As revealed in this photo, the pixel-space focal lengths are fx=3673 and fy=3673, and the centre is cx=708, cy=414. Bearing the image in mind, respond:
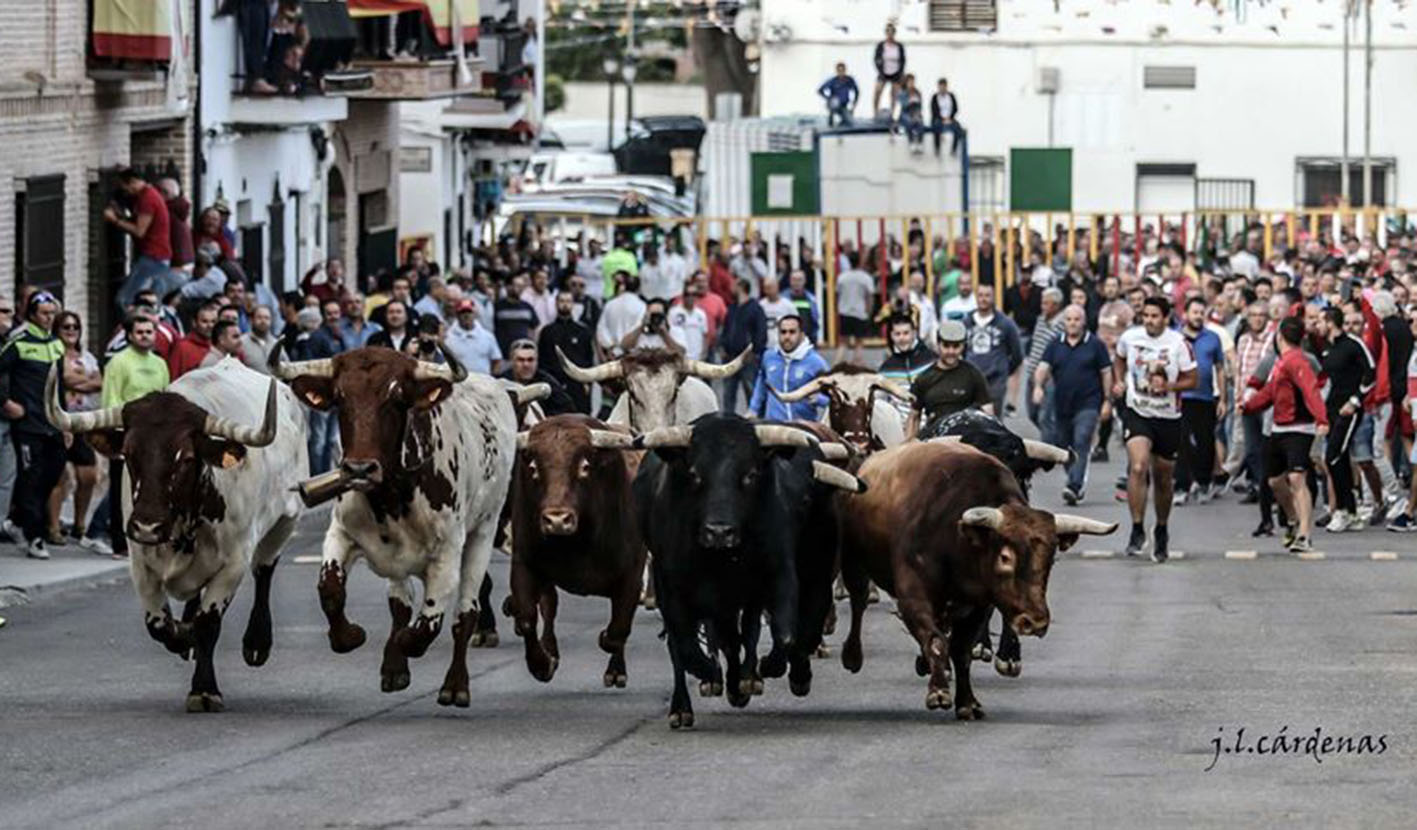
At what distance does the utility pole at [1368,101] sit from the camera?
59.0 metres

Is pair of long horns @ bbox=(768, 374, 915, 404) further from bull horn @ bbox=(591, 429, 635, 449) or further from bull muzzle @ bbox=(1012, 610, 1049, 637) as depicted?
bull muzzle @ bbox=(1012, 610, 1049, 637)

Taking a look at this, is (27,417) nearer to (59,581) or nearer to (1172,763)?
(59,581)

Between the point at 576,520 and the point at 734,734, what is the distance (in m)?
2.39

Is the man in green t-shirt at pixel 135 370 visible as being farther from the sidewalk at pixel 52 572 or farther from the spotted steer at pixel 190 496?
the spotted steer at pixel 190 496

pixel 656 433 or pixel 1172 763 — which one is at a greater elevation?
pixel 656 433

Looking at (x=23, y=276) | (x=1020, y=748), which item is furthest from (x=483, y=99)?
(x=1020, y=748)

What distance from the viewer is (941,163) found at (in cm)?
5403

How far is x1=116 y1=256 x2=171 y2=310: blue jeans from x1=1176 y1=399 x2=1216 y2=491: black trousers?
850 cm

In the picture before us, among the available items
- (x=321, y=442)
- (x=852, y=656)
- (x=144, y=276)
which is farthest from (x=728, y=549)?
(x=144, y=276)

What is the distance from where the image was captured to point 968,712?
52.3ft

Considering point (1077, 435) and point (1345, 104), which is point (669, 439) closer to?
point (1077, 435)

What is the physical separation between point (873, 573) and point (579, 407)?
12.0m

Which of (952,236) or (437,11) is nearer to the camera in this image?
(437,11)

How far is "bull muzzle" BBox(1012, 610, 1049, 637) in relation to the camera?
15805 millimetres
